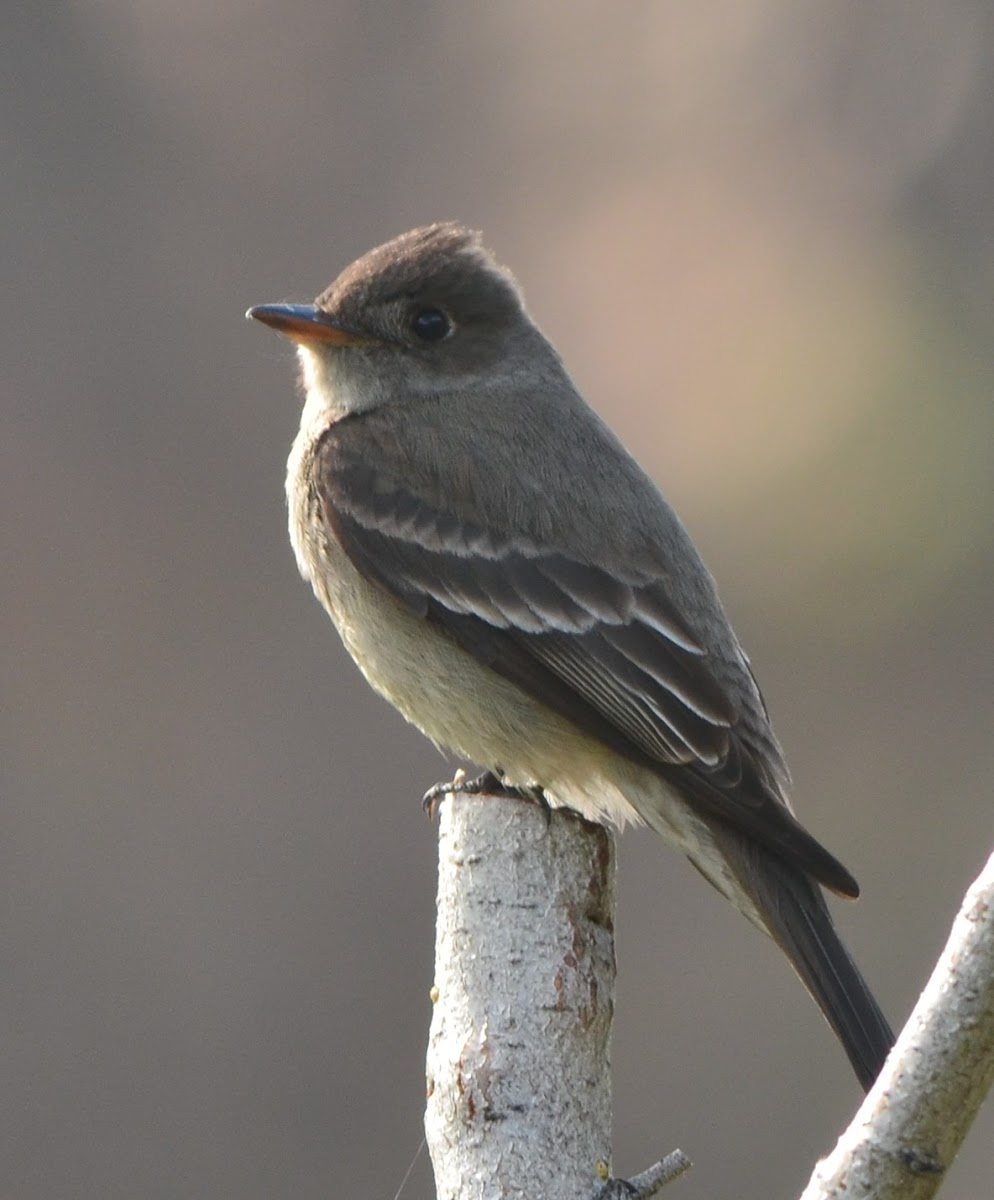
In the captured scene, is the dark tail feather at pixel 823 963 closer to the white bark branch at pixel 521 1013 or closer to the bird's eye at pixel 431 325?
the white bark branch at pixel 521 1013

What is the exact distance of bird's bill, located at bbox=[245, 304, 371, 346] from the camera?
4980mm

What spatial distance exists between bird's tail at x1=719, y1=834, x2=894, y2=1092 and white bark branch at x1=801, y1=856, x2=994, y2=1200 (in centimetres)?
123

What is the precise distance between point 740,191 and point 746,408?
1768 millimetres

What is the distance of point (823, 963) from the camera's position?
12.3ft

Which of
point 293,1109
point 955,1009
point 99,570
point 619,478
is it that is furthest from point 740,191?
point 955,1009

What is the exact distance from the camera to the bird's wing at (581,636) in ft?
13.1

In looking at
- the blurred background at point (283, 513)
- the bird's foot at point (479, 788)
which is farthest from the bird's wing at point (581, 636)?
the blurred background at point (283, 513)

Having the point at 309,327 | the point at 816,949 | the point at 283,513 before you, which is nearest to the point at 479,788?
the point at 816,949

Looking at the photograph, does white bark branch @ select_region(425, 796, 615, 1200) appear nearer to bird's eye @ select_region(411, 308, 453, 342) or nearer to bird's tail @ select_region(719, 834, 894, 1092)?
bird's tail @ select_region(719, 834, 894, 1092)

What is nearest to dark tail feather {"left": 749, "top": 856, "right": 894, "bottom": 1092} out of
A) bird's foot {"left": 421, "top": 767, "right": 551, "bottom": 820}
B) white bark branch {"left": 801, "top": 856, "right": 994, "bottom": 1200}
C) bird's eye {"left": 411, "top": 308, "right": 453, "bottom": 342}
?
bird's foot {"left": 421, "top": 767, "right": 551, "bottom": 820}

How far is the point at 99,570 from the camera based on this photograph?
9.00m

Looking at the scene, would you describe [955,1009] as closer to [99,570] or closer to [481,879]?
[481,879]

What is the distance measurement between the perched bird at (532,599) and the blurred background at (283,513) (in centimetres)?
296

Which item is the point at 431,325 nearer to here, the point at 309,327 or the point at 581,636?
the point at 309,327
